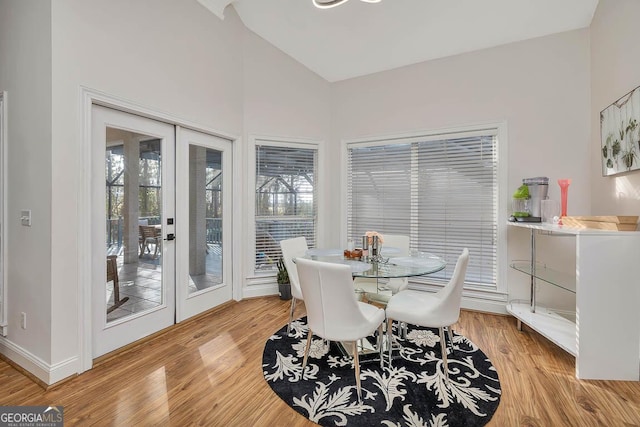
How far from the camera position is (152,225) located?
8.98 ft

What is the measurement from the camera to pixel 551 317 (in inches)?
109

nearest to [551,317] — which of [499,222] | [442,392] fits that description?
[499,222]

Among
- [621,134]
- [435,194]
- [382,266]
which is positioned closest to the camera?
[382,266]

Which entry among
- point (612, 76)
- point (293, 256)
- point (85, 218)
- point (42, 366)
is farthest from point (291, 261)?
point (612, 76)

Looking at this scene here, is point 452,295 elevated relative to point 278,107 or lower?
lower

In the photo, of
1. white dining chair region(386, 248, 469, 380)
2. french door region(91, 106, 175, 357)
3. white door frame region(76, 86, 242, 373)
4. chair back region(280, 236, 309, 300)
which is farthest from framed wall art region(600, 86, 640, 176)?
white door frame region(76, 86, 242, 373)

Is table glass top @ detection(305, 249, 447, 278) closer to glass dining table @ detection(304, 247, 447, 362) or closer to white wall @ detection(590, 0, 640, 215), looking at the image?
glass dining table @ detection(304, 247, 447, 362)

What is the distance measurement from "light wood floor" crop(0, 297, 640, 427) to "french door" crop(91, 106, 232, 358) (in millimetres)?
351

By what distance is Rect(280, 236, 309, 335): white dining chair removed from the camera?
2723mm

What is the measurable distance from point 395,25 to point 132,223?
10.9 feet

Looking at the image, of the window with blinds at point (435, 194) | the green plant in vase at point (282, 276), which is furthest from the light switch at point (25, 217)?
the window with blinds at point (435, 194)

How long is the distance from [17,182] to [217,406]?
2270 millimetres

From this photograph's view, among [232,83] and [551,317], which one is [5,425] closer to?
[232,83]

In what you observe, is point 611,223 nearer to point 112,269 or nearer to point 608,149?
point 608,149
